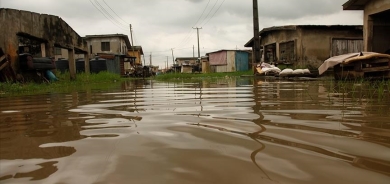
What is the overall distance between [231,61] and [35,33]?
24.7 meters

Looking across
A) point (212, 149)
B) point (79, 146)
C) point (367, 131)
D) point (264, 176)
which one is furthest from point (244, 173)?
point (367, 131)

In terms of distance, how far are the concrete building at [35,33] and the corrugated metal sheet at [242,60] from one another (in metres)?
20.0

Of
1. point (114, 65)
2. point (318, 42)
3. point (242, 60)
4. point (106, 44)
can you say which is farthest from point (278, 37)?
point (106, 44)

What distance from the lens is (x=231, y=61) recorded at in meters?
32.9

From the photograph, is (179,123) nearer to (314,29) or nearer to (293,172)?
(293,172)

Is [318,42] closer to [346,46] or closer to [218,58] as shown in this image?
[346,46]

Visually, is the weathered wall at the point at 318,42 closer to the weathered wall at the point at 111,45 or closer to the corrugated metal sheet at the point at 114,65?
the corrugated metal sheet at the point at 114,65

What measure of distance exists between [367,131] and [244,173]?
1044mm

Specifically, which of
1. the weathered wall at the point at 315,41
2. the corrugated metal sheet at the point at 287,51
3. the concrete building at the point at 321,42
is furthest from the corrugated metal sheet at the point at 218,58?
the weathered wall at the point at 315,41

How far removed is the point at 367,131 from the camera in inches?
65.4

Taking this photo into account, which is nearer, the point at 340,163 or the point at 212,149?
the point at 340,163

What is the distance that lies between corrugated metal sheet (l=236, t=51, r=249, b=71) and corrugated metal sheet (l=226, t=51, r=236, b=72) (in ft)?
1.18

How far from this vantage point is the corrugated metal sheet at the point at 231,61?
32522 millimetres

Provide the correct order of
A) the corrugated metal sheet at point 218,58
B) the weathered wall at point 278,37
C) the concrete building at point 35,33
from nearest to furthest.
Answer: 1. the concrete building at point 35,33
2. the weathered wall at point 278,37
3. the corrugated metal sheet at point 218,58
